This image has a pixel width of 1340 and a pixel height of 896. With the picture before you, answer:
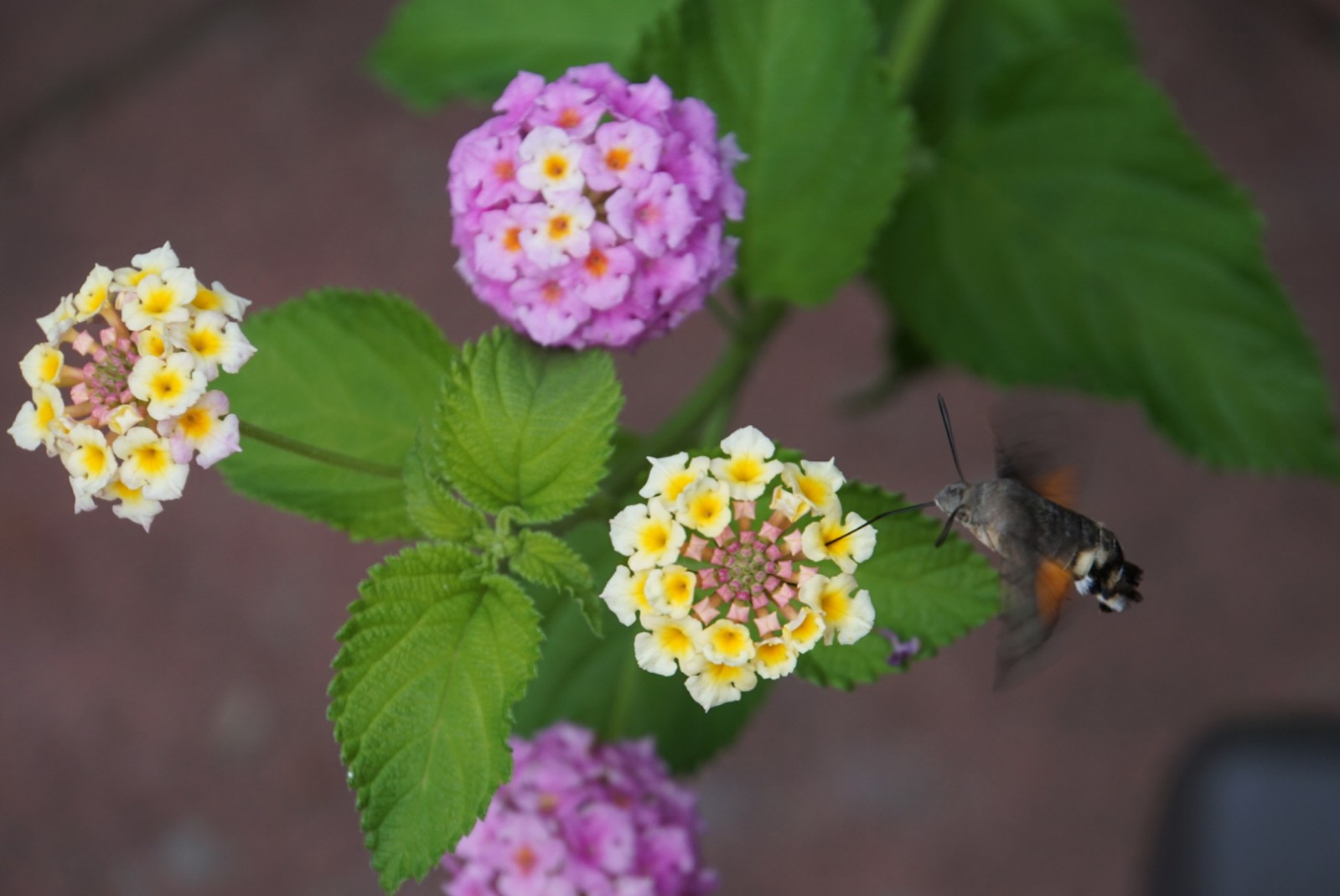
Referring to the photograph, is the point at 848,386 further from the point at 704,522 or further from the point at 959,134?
the point at 704,522

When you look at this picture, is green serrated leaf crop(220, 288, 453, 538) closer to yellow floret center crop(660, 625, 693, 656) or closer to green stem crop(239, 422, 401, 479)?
green stem crop(239, 422, 401, 479)

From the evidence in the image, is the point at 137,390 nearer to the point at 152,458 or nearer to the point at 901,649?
the point at 152,458

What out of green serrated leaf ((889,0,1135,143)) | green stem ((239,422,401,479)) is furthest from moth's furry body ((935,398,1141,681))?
green serrated leaf ((889,0,1135,143))

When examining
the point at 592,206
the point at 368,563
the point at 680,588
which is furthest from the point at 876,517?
the point at 368,563

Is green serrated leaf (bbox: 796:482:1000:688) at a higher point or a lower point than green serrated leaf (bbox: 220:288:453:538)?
lower

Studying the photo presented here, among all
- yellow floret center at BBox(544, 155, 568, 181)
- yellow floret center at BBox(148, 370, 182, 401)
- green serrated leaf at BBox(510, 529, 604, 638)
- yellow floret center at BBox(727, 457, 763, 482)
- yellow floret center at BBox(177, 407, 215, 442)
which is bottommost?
green serrated leaf at BBox(510, 529, 604, 638)

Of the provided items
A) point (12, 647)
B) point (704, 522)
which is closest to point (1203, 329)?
point (704, 522)
